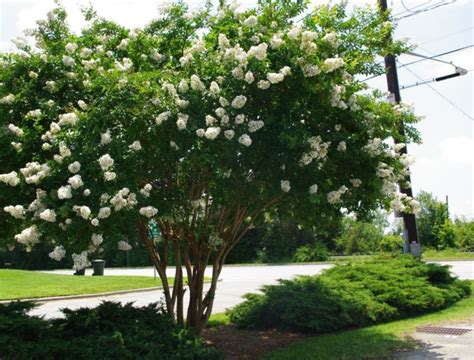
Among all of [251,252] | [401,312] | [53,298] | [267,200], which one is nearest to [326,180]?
[267,200]

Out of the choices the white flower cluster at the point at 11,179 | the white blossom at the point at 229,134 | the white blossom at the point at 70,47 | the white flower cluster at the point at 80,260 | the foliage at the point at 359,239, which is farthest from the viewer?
the foliage at the point at 359,239

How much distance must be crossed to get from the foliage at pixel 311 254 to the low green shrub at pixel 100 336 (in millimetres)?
32020

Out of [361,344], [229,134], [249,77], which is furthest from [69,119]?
[361,344]

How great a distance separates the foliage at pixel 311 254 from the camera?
37969 mm

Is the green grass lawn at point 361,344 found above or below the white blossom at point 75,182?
below

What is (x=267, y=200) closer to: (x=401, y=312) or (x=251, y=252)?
(x=401, y=312)

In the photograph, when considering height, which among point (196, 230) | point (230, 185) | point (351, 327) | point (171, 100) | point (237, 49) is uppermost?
point (237, 49)

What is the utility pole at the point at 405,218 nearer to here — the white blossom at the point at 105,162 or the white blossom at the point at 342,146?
the white blossom at the point at 342,146

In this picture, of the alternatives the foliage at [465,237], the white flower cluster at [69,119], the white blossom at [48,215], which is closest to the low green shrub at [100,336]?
the white blossom at [48,215]

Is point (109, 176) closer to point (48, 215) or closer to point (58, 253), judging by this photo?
point (48, 215)

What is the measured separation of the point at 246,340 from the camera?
28.5ft

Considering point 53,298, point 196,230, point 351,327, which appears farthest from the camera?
point 53,298

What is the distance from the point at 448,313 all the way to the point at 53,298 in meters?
11.1

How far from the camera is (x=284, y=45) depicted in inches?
235
